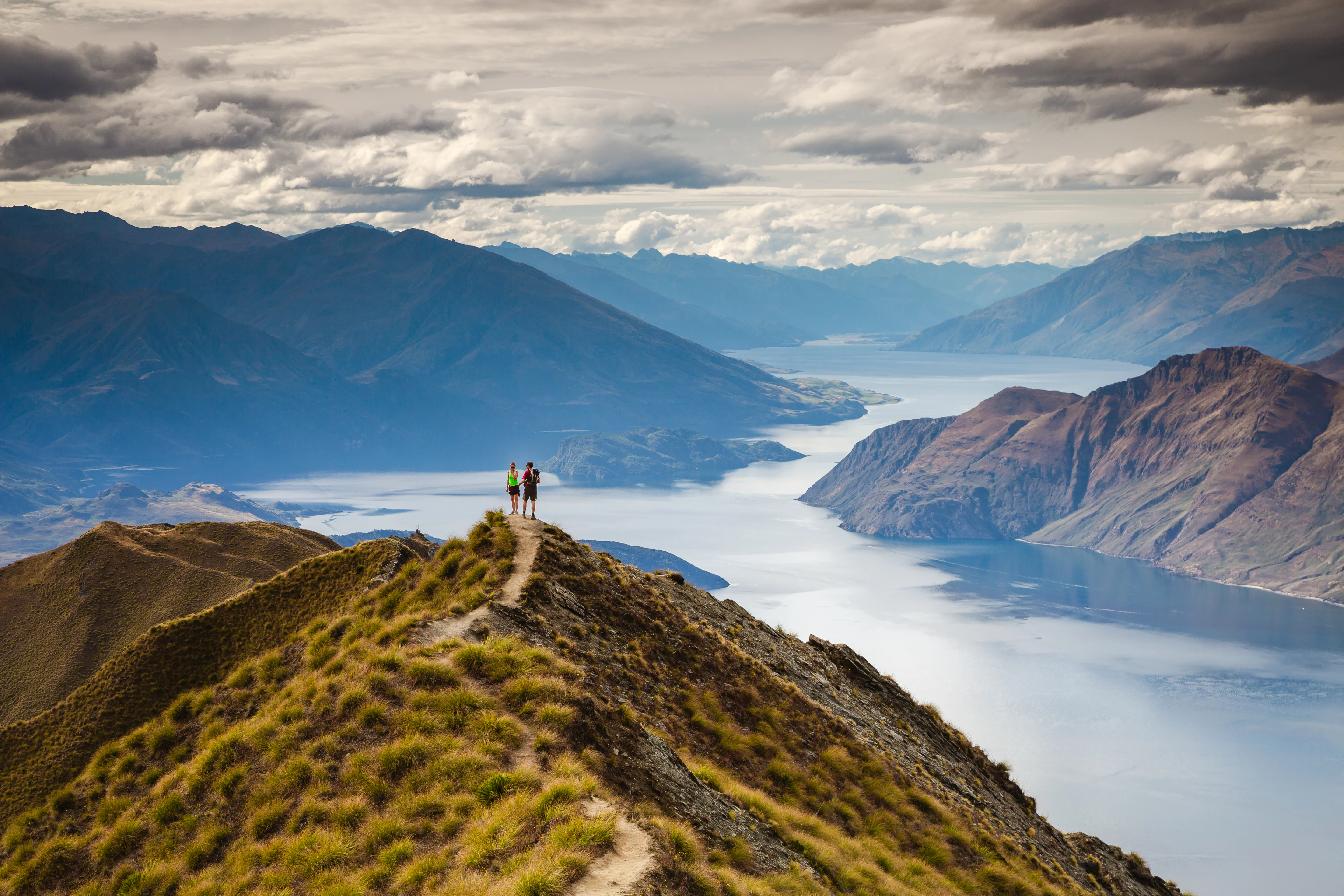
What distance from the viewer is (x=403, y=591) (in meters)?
33.2

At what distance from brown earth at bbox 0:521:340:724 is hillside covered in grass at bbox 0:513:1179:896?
3925cm

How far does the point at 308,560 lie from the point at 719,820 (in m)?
20.1

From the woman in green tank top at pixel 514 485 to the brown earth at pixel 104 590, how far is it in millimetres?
33172

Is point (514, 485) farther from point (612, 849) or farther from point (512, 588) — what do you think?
point (612, 849)

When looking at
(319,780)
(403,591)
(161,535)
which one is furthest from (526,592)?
(161,535)

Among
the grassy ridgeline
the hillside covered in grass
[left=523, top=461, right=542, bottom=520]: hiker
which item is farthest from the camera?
[left=523, top=461, right=542, bottom=520]: hiker

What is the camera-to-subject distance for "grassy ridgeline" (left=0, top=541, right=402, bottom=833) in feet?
101

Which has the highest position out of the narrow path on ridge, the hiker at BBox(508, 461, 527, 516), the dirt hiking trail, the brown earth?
the hiker at BBox(508, 461, 527, 516)

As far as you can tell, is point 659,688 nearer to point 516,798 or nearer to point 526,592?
point 526,592

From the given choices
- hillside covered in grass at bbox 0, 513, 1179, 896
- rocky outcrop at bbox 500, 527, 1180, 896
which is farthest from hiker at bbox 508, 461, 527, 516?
rocky outcrop at bbox 500, 527, 1180, 896

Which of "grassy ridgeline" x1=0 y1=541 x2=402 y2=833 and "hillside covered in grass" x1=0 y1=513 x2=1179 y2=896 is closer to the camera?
"hillside covered in grass" x1=0 y1=513 x2=1179 y2=896

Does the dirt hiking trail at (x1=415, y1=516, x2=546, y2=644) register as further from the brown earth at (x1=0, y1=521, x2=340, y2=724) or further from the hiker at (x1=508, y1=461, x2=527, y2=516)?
the brown earth at (x1=0, y1=521, x2=340, y2=724)

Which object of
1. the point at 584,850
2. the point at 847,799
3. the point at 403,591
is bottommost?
the point at 847,799

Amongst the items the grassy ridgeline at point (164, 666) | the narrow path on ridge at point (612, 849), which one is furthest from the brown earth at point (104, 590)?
the narrow path on ridge at point (612, 849)
